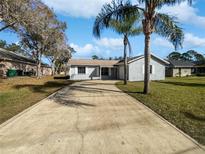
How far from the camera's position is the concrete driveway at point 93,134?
6.00 metres

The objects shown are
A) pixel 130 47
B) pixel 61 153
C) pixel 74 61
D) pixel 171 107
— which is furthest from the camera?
pixel 74 61

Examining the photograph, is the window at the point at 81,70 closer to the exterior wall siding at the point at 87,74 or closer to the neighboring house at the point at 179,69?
the exterior wall siding at the point at 87,74

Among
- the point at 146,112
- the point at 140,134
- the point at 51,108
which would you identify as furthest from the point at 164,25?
the point at 140,134

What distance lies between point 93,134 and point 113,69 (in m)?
36.4

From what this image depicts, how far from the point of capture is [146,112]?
10438 mm

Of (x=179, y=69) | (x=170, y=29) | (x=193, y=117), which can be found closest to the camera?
(x=193, y=117)

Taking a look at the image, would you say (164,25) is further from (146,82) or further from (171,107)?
(171,107)

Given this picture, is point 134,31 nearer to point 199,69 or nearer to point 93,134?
point 93,134

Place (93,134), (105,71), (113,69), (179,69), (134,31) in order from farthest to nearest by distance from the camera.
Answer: (179,69)
(113,69)
(105,71)
(134,31)
(93,134)

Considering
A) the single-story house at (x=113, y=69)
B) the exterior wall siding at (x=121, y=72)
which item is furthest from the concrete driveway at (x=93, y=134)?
the exterior wall siding at (x=121, y=72)

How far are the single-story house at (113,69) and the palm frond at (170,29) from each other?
18721mm

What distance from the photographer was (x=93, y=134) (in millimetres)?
7223

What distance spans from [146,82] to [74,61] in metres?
26.7

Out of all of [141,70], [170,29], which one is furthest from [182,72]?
[170,29]
